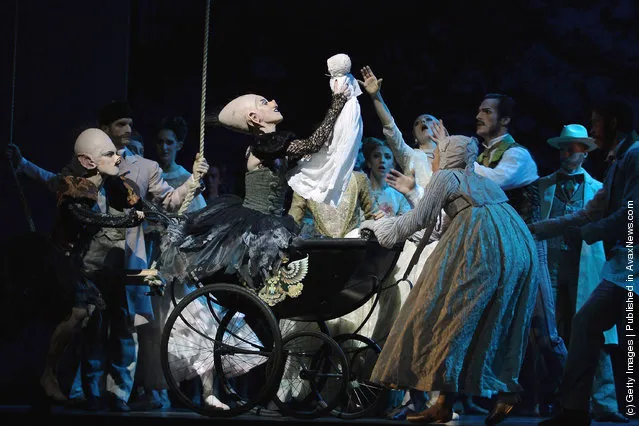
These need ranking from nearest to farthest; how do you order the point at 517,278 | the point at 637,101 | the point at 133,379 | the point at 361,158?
the point at 517,278
the point at 133,379
the point at 361,158
the point at 637,101

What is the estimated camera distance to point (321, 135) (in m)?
5.61

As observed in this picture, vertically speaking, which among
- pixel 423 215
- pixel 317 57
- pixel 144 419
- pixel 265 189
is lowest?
pixel 144 419

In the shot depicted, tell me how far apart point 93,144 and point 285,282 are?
1561 mm

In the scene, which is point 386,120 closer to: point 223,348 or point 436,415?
point 223,348

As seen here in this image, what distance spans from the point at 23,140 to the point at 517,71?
409 cm

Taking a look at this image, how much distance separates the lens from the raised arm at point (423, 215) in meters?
5.43

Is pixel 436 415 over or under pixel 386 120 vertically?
under

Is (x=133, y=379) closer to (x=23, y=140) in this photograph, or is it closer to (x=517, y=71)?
(x=23, y=140)

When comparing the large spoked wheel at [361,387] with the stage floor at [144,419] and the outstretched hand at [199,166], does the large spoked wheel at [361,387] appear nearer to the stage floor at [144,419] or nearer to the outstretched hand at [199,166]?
the stage floor at [144,419]

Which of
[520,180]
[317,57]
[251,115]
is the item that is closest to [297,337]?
[251,115]

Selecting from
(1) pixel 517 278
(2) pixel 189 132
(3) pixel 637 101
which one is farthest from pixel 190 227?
(3) pixel 637 101

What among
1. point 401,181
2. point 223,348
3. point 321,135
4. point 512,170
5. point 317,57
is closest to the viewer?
point 321,135

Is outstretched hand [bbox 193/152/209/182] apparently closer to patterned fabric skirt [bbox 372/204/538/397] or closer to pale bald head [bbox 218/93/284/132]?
pale bald head [bbox 218/93/284/132]

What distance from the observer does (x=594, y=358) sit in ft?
17.7
